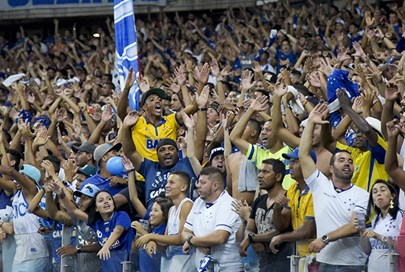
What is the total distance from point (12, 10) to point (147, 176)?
56.6 feet

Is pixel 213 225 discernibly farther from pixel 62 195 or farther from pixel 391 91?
pixel 62 195

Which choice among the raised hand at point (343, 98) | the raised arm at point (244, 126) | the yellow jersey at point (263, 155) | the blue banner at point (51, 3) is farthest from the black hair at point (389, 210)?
the blue banner at point (51, 3)

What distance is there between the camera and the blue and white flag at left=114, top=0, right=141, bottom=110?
1592 centimetres

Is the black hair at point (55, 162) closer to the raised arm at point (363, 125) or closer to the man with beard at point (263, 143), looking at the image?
the man with beard at point (263, 143)

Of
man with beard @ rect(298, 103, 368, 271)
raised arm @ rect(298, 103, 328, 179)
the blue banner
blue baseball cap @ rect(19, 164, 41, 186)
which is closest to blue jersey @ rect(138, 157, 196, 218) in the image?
raised arm @ rect(298, 103, 328, 179)

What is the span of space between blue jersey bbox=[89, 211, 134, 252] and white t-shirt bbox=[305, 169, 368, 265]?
7.39ft

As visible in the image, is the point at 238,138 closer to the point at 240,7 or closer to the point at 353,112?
the point at 353,112

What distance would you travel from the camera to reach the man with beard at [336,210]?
9867 millimetres

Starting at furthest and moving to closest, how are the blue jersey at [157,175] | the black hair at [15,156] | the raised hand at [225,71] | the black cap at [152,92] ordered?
the raised hand at [225,71] < the black hair at [15,156] < the black cap at [152,92] < the blue jersey at [157,175]

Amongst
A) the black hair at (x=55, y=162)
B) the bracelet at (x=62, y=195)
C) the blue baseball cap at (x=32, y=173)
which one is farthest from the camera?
the black hair at (x=55, y=162)

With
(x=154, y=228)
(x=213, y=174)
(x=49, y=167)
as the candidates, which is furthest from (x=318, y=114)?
(x=49, y=167)

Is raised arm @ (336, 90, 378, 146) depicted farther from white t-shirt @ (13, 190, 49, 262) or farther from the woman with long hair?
white t-shirt @ (13, 190, 49, 262)

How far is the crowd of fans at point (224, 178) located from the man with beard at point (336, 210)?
1cm

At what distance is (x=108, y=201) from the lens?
12.2 m
